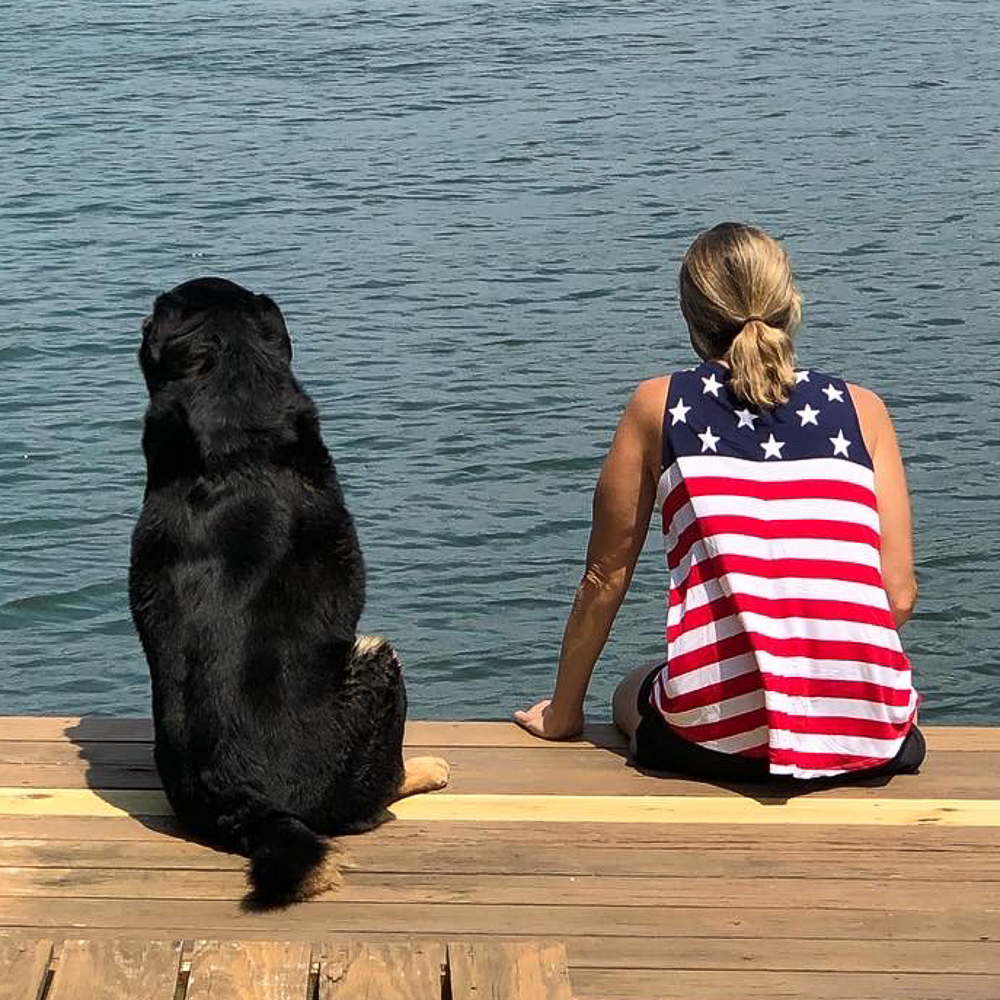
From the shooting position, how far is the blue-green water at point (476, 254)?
9.14m

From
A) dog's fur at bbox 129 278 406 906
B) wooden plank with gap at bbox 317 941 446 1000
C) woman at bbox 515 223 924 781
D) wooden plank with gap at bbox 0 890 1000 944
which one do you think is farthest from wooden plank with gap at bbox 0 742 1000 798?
wooden plank with gap at bbox 317 941 446 1000

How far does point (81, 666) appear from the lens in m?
8.65

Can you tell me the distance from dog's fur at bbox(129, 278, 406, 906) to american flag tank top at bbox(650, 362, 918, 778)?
78cm

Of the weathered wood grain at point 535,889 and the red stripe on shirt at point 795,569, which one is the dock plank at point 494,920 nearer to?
the weathered wood grain at point 535,889

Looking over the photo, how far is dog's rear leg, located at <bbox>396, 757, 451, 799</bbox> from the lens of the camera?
4.71 m

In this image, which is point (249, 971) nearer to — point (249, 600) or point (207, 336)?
point (249, 600)

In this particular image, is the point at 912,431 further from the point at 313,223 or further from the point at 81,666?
the point at 313,223

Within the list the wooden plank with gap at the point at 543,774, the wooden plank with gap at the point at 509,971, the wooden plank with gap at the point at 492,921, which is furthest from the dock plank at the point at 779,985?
the wooden plank with gap at the point at 543,774

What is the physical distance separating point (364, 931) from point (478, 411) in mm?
7595

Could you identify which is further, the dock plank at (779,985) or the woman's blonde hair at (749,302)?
the woman's blonde hair at (749,302)

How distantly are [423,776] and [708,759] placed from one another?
2.31ft

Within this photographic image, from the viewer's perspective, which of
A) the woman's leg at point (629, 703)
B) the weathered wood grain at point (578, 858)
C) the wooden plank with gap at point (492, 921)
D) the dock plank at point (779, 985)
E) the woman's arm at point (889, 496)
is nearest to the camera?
the dock plank at point (779, 985)

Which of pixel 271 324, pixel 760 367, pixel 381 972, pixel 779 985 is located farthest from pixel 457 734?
pixel 381 972

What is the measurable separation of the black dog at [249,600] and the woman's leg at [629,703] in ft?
2.30
